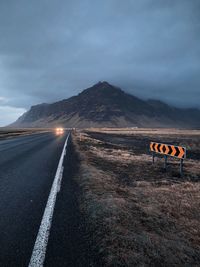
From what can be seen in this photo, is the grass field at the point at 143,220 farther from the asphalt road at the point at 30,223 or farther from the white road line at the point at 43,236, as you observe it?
the white road line at the point at 43,236

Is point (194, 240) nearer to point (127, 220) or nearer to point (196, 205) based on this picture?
point (127, 220)

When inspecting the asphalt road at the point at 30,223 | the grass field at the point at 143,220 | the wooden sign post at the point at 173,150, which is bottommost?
the grass field at the point at 143,220

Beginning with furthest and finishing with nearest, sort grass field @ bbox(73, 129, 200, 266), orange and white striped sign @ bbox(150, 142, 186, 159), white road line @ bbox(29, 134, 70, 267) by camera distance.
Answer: orange and white striped sign @ bbox(150, 142, 186, 159) → grass field @ bbox(73, 129, 200, 266) → white road line @ bbox(29, 134, 70, 267)

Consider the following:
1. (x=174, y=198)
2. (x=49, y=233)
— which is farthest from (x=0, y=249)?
(x=174, y=198)

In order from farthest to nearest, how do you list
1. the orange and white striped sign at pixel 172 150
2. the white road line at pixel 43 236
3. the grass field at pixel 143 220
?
the orange and white striped sign at pixel 172 150
the grass field at pixel 143 220
the white road line at pixel 43 236

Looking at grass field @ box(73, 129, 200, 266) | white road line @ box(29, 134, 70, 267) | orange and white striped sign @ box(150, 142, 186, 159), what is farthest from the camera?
orange and white striped sign @ box(150, 142, 186, 159)

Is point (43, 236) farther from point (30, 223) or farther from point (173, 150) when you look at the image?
point (173, 150)

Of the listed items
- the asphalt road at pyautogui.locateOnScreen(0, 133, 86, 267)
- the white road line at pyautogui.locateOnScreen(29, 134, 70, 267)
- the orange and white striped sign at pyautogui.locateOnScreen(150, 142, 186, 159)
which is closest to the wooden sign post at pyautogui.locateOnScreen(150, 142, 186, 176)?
the orange and white striped sign at pyautogui.locateOnScreen(150, 142, 186, 159)

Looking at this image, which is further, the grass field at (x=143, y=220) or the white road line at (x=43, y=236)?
the grass field at (x=143, y=220)

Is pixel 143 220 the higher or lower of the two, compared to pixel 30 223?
lower

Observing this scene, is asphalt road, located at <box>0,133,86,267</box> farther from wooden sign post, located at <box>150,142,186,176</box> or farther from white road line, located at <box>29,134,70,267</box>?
wooden sign post, located at <box>150,142,186,176</box>

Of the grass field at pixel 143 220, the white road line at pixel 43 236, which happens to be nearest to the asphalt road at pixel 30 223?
the white road line at pixel 43 236

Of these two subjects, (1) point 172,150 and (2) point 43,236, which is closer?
(2) point 43,236

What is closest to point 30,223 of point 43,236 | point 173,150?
point 43,236
